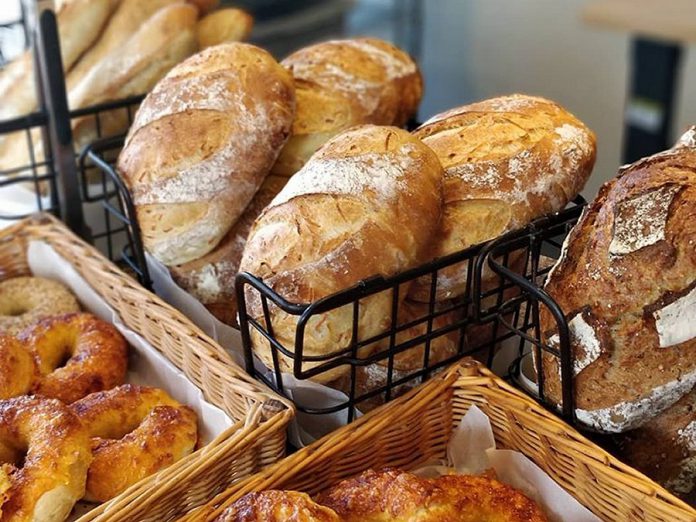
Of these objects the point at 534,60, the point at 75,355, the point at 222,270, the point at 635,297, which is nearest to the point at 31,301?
the point at 75,355

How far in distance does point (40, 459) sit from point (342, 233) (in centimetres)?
39

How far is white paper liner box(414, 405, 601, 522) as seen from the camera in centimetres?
85

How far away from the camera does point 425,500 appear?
0.79 m

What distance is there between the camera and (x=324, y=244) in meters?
0.90

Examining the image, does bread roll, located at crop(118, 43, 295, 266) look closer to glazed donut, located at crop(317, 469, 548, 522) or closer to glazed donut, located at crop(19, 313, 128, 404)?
glazed donut, located at crop(19, 313, 128, 404)

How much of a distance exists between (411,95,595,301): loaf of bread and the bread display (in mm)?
246

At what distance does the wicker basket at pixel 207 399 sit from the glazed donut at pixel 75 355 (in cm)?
5

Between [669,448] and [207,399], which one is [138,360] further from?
[669,448]

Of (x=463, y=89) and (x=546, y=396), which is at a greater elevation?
(x=546, y=396)

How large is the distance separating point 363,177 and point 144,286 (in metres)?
0.43

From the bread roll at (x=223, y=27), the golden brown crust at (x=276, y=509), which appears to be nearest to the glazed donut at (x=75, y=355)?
the golden brown crust at (x=276, y=509)

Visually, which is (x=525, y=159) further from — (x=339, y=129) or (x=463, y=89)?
(x=463, y=89)

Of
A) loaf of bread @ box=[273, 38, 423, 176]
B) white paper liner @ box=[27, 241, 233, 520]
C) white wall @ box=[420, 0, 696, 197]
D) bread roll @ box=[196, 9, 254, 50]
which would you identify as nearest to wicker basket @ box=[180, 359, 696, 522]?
white paper liner @ box=[27, 241, 233, 520]

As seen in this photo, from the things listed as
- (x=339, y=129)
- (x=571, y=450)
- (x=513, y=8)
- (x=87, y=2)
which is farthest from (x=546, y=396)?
(x=513, y=8)
